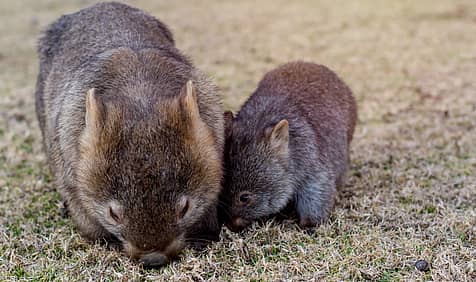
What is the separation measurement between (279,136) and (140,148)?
1.46m

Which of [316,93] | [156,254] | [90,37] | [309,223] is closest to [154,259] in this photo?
[156,254]

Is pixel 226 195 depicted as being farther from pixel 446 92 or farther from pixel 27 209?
pixel 446 92

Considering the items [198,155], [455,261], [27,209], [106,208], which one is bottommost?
[27,209]

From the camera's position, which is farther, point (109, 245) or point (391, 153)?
point (391, 153)

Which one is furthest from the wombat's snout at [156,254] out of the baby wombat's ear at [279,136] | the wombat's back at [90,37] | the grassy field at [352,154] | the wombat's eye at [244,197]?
the wombat's back at [90,37]

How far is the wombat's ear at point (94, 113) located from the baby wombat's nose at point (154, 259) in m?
0.82

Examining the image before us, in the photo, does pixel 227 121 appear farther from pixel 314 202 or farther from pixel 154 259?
pixel 154 259

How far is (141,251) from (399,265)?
5.47 ft

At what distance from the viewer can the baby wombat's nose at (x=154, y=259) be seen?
3922mm

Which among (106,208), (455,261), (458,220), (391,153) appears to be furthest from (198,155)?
(391,153)

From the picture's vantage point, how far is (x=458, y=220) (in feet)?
15.6

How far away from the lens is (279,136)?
489cm

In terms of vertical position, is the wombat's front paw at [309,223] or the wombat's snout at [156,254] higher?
the wombat's snout at [156,254]

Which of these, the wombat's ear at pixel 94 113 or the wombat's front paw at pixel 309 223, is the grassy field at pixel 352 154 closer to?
the wombat's front paw at pixel 309 223
